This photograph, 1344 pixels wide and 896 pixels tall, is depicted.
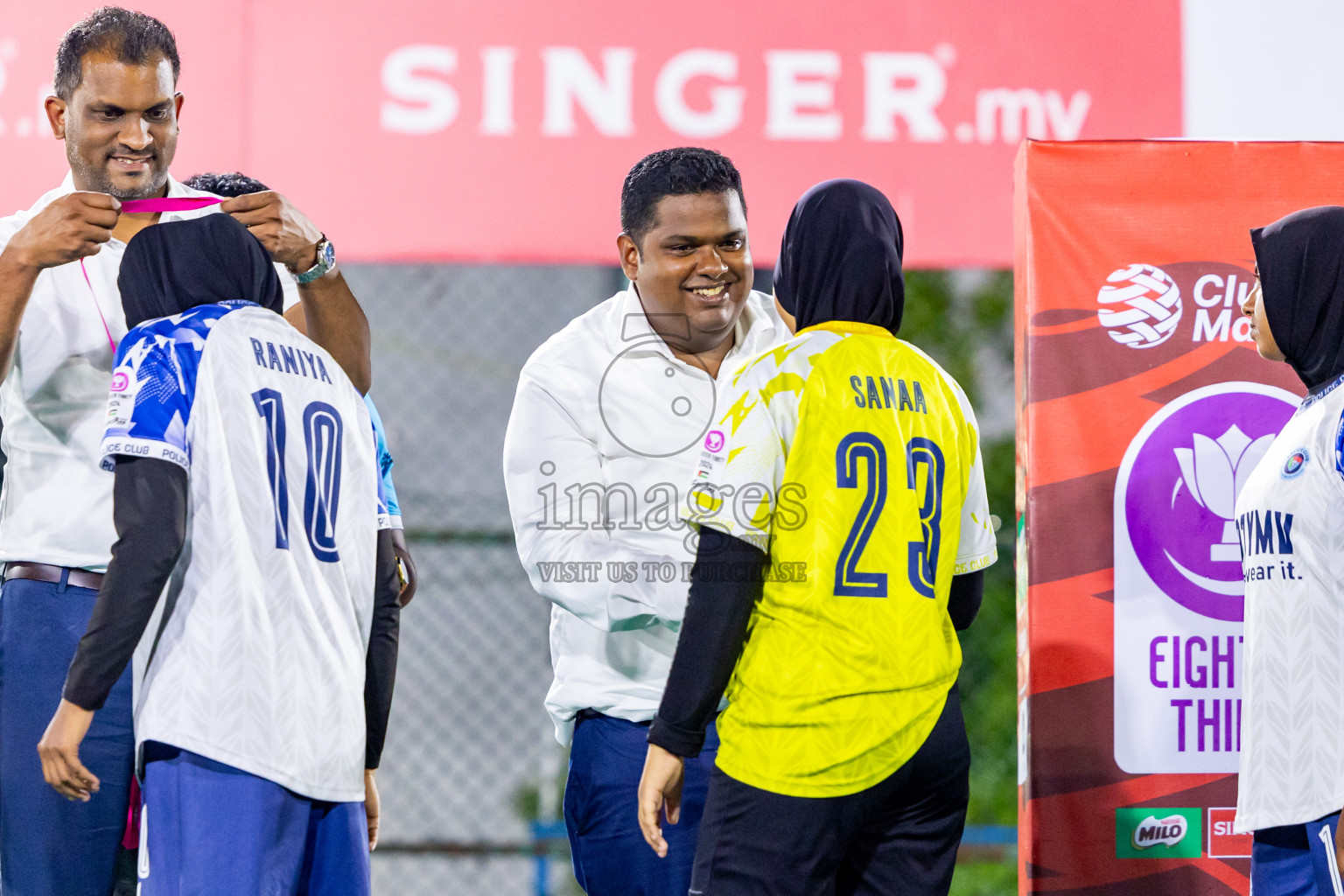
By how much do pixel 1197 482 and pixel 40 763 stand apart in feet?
8.43

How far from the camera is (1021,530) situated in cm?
323

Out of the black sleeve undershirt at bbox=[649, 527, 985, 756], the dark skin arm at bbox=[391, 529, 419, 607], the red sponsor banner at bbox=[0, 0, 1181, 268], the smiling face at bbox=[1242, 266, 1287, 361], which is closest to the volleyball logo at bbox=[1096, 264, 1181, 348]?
the red sponsor banner at bbox=[0, 0, 1181, 268]

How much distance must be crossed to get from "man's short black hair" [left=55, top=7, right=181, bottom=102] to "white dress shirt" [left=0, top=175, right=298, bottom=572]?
284 millimetres

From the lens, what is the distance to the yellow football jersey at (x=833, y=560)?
6.20 ft

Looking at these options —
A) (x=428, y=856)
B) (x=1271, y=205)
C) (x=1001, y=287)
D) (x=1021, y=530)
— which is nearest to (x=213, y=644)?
(x=1021, y=530)

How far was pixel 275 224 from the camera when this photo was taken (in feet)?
7.29

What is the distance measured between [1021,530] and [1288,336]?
3.37ft

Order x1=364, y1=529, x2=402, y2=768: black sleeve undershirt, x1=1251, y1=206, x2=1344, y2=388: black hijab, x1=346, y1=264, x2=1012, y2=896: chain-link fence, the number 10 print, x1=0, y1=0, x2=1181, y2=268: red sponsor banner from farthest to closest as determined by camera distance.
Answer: x1=346, y1=264, x2=1012, y2=896: chain-link fence < x1=0, y1=0, x2=1181, y2=268: red sponsor banner < x1=1251, y1=206, x2=1344, y2=388: black hijab < x1=364, y1=529, x2=402, y2=768: black sleeve undershirt < the number 10 print

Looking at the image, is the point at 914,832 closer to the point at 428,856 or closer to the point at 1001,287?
the point at 428,856

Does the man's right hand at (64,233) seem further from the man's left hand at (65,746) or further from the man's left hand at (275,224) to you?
the man's left hand at (65,746)

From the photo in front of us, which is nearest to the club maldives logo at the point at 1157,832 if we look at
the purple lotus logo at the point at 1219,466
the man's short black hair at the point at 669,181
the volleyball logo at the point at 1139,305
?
the purple lotus logo at the point at 1219,466

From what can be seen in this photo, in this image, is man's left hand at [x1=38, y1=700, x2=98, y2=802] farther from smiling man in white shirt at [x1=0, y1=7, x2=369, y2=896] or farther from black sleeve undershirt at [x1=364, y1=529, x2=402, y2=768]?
black sleeve undershirt at [x1=364, y1=529, x2=402, y2=768]

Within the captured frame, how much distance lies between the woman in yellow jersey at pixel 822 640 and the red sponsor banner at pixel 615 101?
1712 mm

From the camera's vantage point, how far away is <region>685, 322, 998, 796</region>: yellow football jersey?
1891mm
